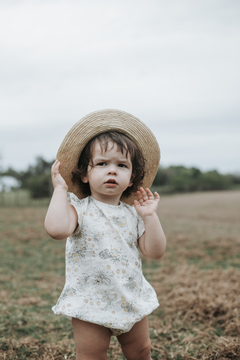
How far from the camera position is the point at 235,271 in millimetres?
5656

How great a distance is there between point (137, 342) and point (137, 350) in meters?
0.06

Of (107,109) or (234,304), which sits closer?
(107,109)

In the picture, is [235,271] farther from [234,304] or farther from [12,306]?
[12,306]

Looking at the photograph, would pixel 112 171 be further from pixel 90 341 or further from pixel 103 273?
pixel 90 341

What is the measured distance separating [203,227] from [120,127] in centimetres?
931

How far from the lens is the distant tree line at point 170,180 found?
73.7ft

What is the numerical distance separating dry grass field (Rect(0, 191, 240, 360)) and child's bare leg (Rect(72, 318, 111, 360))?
2.96ft

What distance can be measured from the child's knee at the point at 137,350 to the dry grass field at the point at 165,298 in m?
0.82

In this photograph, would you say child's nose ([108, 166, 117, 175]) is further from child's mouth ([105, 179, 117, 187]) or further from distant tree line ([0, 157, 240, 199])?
distant tree line ([0, 157, 240, 199])

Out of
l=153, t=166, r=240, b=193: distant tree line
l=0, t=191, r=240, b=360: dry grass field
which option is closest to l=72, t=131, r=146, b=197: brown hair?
l=0, t=191, r=240, b=360: dry grass field

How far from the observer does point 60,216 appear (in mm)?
1922

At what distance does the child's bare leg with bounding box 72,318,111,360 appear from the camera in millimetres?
2004

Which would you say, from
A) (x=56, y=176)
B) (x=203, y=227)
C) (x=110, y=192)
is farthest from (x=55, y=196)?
(x=203, y=227)

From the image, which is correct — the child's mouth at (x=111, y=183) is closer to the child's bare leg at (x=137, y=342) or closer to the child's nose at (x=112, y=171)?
the child's nose at (x=112, y=171)
